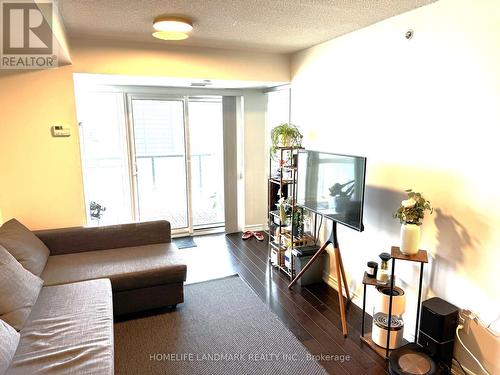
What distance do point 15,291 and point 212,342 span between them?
1368 mm

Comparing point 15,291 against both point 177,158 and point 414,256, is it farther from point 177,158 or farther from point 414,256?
point 177,158

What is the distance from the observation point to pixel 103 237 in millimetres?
3229

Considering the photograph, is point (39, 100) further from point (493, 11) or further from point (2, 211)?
point (493, 11)

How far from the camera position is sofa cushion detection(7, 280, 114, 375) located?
5.47 ft

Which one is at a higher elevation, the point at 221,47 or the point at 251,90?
the point at 221,47

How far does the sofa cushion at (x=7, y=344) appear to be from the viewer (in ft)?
5.23

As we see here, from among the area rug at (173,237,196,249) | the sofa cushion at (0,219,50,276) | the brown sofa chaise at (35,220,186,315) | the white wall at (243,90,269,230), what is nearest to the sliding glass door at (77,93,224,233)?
the area rug at (173,237,196,249)

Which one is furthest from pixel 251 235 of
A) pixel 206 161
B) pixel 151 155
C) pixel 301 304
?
pixel 301 304

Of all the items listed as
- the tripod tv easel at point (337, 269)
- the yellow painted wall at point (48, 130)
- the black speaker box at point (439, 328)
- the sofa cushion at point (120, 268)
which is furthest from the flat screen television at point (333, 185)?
the yellow painted wall at point (48, 130)

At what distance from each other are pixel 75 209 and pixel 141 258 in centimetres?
90

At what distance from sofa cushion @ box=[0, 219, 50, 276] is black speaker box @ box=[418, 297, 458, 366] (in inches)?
111

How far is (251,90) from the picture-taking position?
4730 millimetres

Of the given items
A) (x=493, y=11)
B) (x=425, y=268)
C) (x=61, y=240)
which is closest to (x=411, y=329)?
(x=425, y=268)

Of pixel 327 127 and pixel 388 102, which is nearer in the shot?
pixel 388 102
